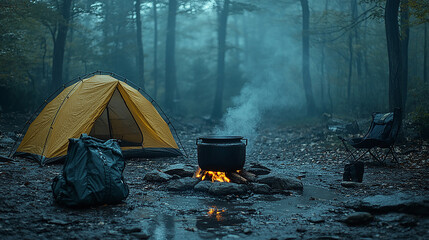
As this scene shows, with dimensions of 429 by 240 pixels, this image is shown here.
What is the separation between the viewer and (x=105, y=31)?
75.6ft

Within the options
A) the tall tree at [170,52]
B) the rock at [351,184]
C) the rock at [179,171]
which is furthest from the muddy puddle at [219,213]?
the tall tree at [170,52]

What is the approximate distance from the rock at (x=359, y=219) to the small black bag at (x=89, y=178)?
295 centimetres

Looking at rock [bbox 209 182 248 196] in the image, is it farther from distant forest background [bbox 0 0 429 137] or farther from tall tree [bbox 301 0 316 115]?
tall tree [bbox 301 0 316 115]

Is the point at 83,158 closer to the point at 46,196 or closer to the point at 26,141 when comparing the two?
the point at 46,196

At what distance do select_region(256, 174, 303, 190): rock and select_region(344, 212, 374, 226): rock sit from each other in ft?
6.54

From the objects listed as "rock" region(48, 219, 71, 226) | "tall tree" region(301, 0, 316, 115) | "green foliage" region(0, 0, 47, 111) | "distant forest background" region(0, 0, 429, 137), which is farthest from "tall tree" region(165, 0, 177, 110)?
"rock" region(48, 219, 71, 226)

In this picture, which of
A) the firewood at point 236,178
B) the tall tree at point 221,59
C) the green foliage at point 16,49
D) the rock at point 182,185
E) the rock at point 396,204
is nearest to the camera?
the rock at point 396,204

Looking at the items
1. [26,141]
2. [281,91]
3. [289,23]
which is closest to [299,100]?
[281,91]

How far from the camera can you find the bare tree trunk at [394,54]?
1027cm

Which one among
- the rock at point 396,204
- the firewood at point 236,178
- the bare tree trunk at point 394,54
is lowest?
the firewood at point 236,178

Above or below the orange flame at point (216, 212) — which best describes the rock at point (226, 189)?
above

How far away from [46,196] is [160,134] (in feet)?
14.9

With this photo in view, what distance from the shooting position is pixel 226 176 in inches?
266

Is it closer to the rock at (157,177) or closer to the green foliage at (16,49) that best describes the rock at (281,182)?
the rock at (157,177)
